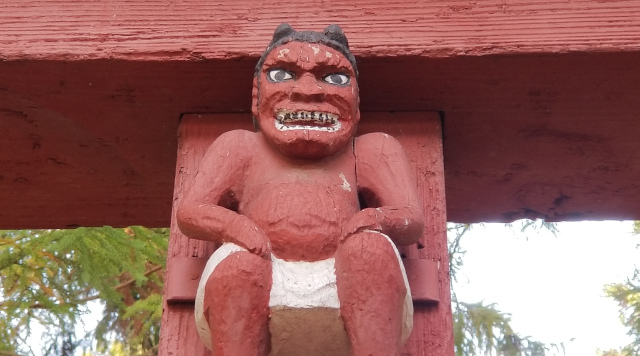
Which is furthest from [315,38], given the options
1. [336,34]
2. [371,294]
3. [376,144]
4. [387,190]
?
[371,294]

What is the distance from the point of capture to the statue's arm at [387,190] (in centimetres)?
157

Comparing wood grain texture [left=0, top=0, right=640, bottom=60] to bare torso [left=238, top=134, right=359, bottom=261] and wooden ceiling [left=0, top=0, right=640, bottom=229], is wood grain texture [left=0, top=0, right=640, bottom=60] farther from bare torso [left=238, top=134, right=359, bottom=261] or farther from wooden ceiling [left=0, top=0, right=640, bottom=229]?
bare torso [left=238, top=134, right=359, bottom=261]

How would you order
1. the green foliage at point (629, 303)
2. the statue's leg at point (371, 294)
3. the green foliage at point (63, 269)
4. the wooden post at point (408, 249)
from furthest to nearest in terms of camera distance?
the green foliage at point (629, 303)
the green foliage at point (63, 269)
the wooden post at point (408, 249)
the statue's leg at point (371, 294)

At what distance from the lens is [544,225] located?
18.8 ft

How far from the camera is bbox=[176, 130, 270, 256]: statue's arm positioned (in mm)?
1527

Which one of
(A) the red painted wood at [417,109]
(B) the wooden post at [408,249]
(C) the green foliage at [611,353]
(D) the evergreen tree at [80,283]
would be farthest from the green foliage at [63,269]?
(C) the green foliage at [611,353]

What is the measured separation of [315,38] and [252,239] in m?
0.51

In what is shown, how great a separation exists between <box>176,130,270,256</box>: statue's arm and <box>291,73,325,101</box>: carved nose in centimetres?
16

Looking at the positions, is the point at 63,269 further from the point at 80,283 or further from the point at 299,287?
the point at 299,287

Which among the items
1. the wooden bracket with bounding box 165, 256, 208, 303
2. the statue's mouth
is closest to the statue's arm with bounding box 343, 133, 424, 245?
the statue's mouth

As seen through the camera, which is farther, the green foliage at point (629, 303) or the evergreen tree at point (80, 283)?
the green foliage at point (629, 303)

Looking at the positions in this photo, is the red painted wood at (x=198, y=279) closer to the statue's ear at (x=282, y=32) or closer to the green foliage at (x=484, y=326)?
the statue's ear at (x=282, y=32)

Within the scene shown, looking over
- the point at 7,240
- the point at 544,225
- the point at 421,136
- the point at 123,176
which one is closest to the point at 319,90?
the point at 421,136

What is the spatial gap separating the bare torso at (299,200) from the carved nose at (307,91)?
137 mm
